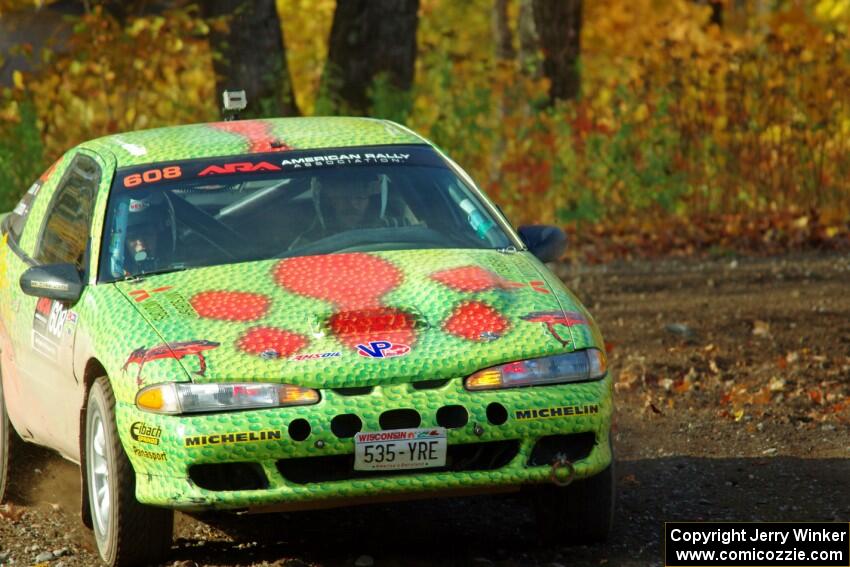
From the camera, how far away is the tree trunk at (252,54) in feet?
57.7

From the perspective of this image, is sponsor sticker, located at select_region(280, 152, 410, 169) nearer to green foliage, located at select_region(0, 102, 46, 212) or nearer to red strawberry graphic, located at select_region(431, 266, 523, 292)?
red strawberry graphic, located at select_region(431, 266, 523, 292)

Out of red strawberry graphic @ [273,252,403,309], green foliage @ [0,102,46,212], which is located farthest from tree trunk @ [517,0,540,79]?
red strawberry graphic @ [273,252,403,309]

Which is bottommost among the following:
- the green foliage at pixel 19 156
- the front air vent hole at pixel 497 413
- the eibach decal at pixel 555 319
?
the green foliage at pixel 19 156

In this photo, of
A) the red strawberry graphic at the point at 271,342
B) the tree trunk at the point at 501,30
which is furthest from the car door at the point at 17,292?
the tree trunk at the point at 501,30

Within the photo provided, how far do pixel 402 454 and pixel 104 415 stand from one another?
1130mm

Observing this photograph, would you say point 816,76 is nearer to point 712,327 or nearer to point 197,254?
point 712,327

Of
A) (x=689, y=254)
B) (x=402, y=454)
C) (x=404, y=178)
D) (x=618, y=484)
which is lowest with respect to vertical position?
(x=689, y=254)

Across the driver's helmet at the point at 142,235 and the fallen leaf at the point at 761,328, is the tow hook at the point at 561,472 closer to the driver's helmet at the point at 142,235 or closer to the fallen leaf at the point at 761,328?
the driver's helmet at the point at 142,235

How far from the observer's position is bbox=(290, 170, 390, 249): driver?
7266mm

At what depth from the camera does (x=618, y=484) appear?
7906 millimetres

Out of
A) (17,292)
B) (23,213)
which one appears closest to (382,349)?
(17,292)

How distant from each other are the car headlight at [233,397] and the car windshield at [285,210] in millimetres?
1078

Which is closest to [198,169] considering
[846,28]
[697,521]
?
[697,521]

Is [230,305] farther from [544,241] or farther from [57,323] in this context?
[544,241]
